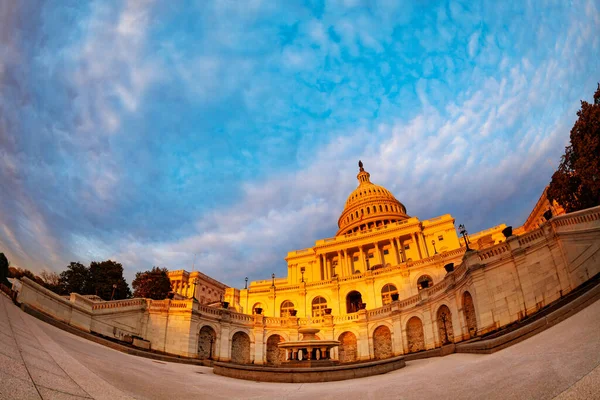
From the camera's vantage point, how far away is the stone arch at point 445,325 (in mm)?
23641

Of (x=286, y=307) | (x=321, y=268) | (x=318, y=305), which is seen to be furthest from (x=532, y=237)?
(x=321, y=268)

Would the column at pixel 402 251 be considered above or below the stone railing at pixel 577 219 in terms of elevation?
above

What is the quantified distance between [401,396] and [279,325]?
30.7 meters

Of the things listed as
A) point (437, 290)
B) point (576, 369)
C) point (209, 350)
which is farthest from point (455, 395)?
point (209, 350)

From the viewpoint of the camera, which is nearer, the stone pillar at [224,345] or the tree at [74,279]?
the stone pillar at [224,345]

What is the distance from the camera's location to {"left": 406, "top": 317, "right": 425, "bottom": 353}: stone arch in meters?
28.5

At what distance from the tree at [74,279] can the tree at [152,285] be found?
8.04m

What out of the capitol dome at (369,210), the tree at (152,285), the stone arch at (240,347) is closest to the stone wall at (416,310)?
the stone arch at (240,347)

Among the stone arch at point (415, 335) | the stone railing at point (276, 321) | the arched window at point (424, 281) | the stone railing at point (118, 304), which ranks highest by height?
the arched window at point (424, 281)

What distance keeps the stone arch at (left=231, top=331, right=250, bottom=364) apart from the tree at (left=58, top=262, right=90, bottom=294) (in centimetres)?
3621

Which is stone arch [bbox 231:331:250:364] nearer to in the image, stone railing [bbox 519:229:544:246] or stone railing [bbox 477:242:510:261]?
stone railing [bbox 477:242:510:261]

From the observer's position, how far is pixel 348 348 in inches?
1377

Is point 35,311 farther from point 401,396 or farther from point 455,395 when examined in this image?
point 455,395

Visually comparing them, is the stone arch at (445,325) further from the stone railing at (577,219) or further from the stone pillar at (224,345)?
the stone pillar at (224,345)
